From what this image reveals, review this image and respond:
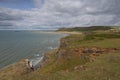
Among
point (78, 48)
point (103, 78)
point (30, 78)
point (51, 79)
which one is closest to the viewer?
point (103, 78)

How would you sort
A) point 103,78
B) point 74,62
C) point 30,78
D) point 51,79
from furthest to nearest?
point 74,62
point 30,78
point 51,79
point 103,78

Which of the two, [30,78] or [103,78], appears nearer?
[103,78]

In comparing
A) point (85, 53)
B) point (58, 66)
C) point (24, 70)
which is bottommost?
point (24, 70)

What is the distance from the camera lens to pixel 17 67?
61844 millimetres

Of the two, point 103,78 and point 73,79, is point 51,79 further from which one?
point 103,78

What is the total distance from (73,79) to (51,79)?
213 cm

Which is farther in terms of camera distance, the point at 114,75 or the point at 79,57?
the point at 79,57

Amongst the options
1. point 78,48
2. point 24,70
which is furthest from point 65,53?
point 24,70

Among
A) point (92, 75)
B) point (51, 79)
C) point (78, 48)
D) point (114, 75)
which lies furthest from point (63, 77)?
point (78, 48)

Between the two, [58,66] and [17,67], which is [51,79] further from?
[17,67]

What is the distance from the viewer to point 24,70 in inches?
2350

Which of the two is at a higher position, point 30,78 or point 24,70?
point 30,78

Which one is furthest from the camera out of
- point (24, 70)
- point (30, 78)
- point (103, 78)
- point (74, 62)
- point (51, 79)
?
point (24, 70)

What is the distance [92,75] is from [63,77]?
2.74 meters
